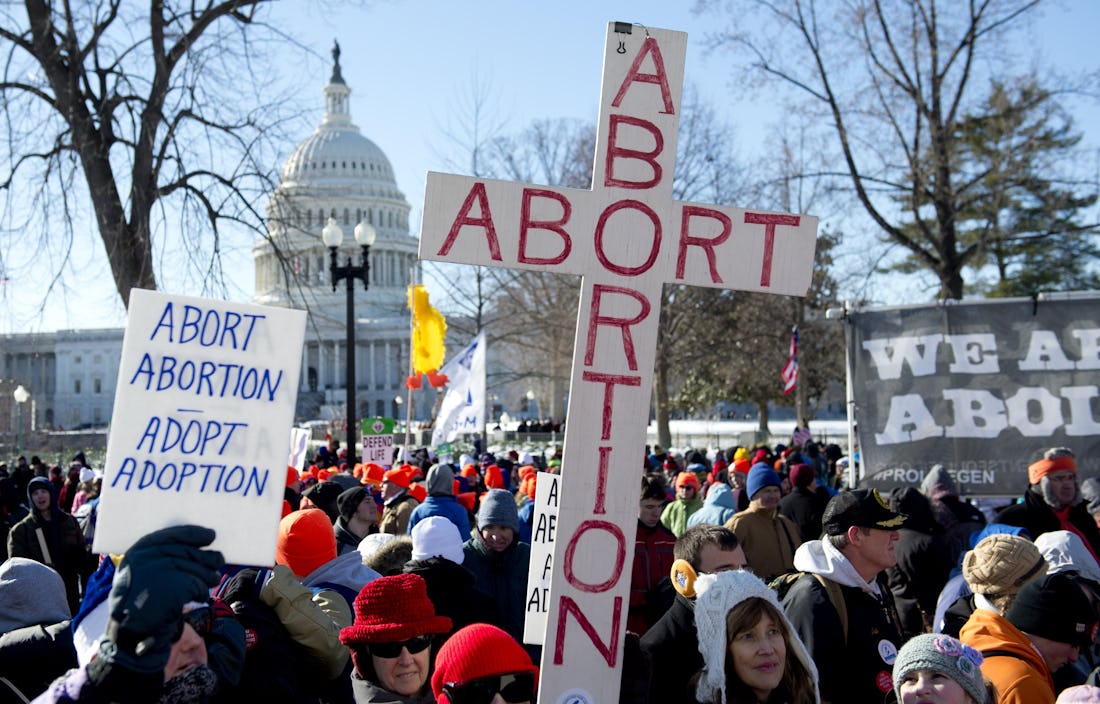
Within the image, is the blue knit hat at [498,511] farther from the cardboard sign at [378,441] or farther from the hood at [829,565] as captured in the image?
the cardboard sign at [378,441]

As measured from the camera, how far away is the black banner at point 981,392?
9.50 metres

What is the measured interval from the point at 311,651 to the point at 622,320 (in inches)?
56.3

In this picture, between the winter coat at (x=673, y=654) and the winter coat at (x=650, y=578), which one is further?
the winter coat at (x=650, y=578)

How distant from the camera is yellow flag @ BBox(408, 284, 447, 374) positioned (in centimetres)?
1566

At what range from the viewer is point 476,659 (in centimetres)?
310

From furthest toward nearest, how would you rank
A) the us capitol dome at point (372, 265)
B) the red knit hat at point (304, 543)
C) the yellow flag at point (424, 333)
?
1. the us capitol dome at point (372, 265)
2. the yellow flag at point (424, 333)
3. the red knit hat at point (304, 543)

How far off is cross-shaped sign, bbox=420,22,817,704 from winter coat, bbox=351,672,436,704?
656 mm

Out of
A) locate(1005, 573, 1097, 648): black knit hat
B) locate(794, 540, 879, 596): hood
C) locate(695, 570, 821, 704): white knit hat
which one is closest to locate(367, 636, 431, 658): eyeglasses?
locate(695, 570, 821, 704): white knit hat

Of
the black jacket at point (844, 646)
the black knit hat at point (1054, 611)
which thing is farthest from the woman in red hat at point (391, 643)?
the black knit hat at point (1054, 611)

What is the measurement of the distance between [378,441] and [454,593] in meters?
9.79

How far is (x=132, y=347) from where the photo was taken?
2668 mm

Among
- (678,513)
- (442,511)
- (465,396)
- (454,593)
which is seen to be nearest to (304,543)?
(454,593)

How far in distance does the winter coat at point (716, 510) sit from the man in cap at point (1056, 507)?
1755mm

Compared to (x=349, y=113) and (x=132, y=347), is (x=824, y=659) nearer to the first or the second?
(x=132, y=347)
